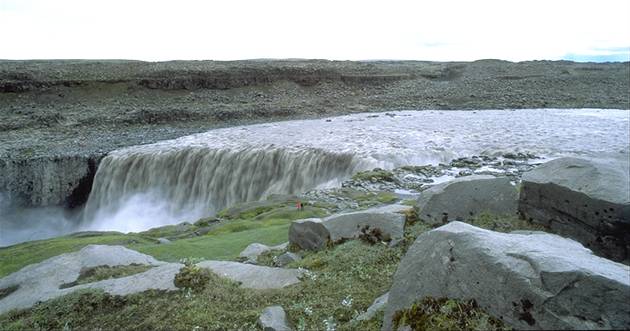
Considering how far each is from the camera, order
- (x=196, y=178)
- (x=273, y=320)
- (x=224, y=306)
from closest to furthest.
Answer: (x=273, y=320)
(x=224, y=306)
(x=196, y=178)

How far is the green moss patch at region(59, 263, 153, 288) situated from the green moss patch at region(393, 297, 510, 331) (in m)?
5.68

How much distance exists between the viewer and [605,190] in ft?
22.3

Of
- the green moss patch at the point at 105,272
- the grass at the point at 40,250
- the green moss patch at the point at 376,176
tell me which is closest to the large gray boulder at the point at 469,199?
the green moss patch at the point at 105,272

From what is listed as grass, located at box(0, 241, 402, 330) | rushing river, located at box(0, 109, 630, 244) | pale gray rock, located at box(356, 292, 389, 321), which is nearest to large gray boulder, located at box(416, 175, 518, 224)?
grass, located at box(0, 241, 402, 330)

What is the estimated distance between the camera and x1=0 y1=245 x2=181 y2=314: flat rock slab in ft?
25.9

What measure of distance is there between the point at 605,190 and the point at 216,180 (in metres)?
27.4

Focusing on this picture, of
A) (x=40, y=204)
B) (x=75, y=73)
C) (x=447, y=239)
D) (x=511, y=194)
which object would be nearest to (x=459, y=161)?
(x=511, y=194)

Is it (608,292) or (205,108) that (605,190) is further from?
(205,108)

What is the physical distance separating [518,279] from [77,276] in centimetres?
816

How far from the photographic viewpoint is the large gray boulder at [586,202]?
21.9ft

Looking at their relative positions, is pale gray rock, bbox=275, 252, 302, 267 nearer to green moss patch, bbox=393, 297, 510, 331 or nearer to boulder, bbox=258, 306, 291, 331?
boulder, bbox=258, 306, 291, 331

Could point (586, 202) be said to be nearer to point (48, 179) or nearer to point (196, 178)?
point (196, 178)

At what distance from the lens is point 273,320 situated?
6.20 meters

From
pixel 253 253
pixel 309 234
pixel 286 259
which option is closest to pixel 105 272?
pixel 253 253
